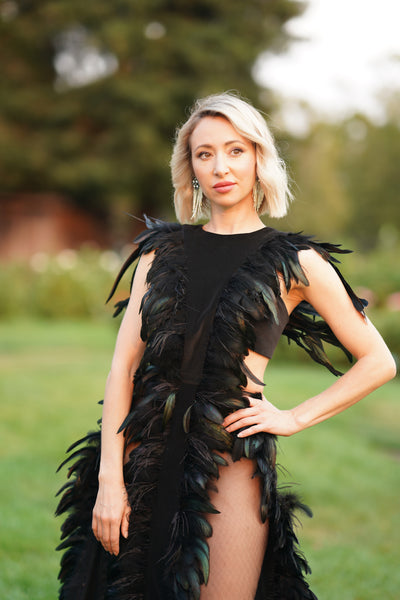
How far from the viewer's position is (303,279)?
86.0 inches

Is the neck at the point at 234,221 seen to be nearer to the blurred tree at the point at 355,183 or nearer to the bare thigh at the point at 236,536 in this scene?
the bare thigh at the point at 236,536

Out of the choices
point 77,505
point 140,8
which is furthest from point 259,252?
point 140,8

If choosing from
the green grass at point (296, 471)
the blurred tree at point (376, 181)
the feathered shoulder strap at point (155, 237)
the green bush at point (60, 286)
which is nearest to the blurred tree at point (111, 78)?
the green bush at point (60, 286)

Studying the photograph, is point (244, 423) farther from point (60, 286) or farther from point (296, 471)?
point (60, 286)

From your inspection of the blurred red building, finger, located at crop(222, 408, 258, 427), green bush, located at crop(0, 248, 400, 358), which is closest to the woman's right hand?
finger, located at crop(222, 408, 258, 427)

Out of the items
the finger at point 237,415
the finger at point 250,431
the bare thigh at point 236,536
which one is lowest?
the bare thigh at point 236,536

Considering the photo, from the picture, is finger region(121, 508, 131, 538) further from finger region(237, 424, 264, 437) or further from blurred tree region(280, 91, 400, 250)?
blurred tree region(280, 91, 400, 250)

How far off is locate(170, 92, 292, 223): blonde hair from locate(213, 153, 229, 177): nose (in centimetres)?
10

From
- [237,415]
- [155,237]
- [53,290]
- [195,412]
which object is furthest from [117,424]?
[53,290]

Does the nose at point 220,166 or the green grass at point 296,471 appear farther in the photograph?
the green grass at point 296,471

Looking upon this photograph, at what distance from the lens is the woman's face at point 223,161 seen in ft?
7.34

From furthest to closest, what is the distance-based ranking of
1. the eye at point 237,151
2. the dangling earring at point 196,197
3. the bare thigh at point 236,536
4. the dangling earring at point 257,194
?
the dangling earring at point 196,197, the dangling earring at point 257,194, the eye at point 237,151, the bare thigh at point 236,536

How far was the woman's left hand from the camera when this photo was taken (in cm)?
211

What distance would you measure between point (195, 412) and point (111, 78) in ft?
80.4
